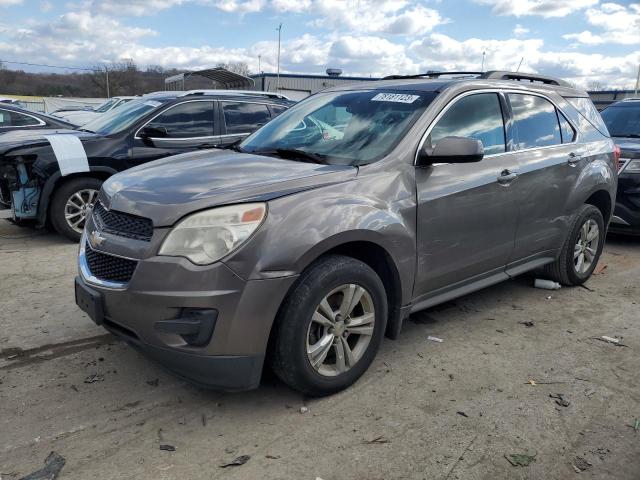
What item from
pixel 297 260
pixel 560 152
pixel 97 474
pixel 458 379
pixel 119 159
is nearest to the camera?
pixel 97 474

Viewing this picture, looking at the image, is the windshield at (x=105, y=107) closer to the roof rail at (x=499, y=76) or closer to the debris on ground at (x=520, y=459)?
the roof rail at (x=499, y=76)

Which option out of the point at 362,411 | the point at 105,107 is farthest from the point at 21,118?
the point at 105,107

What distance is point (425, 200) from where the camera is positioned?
340 centimetres

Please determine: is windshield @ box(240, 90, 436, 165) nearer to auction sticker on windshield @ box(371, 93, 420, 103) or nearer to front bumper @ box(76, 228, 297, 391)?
auction sticker on windshield @ box(371, 93, 420, 103)

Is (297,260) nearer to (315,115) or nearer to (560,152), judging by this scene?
(315,115)

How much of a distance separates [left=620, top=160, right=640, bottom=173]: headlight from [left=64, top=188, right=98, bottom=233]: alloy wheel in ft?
20.9

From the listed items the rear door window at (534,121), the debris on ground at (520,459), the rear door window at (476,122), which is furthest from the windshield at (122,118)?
the debris on ground at (520,459)

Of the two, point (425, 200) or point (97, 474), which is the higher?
point (425, 200)

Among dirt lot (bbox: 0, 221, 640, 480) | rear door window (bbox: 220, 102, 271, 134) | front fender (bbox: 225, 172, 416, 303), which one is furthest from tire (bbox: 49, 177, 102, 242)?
front fender (bbox: 225, 172, 416, 303)

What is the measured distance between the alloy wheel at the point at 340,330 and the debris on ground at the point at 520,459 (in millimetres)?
964

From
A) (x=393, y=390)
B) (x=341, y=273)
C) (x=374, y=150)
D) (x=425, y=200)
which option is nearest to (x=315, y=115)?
Result: (x=374, y=150)

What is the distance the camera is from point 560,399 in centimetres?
319

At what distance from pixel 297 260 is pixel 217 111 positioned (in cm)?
496

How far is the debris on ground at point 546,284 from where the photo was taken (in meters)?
5.14
